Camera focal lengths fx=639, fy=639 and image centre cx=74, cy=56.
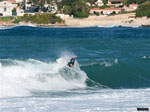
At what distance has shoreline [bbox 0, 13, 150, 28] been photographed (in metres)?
108

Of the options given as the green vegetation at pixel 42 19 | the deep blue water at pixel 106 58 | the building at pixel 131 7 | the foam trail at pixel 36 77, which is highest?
the foam trail at pixel 36 77

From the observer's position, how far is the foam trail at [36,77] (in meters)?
26.5

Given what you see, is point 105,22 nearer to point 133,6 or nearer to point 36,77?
point 133,6

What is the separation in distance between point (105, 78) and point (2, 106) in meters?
11.0

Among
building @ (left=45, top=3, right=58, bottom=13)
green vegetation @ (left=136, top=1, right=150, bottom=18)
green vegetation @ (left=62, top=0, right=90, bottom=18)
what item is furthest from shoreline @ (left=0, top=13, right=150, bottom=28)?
building @ (left=45, top=3, right=58, bottom=13)

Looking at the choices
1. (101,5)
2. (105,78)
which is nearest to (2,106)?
(105,78)

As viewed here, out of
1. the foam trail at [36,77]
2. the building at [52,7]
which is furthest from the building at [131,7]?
the foam trail at [36,77]

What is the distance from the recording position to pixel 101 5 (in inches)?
5015

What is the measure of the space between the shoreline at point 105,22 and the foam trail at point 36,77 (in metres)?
74.3

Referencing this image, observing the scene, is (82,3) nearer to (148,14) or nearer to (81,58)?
(148,14)

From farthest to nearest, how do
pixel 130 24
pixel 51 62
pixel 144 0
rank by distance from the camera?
pixel 144 0 → pixel 130 24 → pixel 51 62

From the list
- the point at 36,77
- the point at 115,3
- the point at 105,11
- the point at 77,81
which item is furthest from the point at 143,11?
the point at 36,77

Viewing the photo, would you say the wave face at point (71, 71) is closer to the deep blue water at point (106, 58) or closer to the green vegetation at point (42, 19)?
the deep blue water at point (106, 58)

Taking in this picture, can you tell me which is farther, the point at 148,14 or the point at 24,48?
the point at 148,14
